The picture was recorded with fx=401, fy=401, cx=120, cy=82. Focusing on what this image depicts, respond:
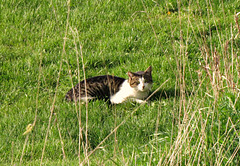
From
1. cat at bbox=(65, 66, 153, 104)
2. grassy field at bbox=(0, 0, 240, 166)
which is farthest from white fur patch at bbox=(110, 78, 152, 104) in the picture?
grassy field at bbox=(0, 0, 240, 166)

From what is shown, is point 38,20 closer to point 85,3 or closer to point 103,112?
point 85,3

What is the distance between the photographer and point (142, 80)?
5207 mm

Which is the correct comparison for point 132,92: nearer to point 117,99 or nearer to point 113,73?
point 117,99

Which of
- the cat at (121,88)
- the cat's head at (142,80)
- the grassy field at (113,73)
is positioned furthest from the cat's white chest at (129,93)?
the grassy field at (113,73)

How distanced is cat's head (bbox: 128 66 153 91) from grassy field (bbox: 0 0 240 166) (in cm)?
18

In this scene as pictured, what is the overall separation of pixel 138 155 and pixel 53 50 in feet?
11.8

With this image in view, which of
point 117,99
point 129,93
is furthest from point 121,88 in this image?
point 117,99

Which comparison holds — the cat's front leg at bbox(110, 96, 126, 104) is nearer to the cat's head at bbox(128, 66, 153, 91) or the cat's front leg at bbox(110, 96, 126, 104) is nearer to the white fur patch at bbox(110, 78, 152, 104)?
the white fur patch at bbox(110, 78, 152, 104)

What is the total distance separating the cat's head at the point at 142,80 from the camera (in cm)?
522

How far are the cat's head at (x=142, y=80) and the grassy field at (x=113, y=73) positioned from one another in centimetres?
18

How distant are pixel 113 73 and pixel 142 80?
0.41 meters

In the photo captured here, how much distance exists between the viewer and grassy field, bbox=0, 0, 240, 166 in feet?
11.0

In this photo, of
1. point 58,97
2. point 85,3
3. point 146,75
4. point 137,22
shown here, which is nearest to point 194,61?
point 146,75

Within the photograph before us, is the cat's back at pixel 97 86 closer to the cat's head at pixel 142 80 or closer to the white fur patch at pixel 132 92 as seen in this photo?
the white fur patch at pixel 132 92
